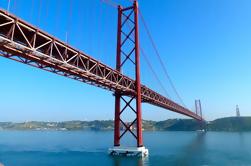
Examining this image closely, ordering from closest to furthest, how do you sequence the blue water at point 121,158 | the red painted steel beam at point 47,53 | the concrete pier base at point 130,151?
the red painted steel beam at point 47,53
the blue water at point 121,158
the concrete pier base at point 130,151

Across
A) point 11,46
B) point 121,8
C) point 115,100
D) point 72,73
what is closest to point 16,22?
point 11,46

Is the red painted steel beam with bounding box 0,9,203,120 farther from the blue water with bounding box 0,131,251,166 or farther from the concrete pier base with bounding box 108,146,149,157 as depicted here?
the blue water with bounding box 0,131,251,166

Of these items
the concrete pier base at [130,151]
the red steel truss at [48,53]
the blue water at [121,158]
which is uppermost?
the red steel truss at [48,53]

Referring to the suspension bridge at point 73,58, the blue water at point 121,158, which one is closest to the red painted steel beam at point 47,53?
the suspension bridge at point 73,58

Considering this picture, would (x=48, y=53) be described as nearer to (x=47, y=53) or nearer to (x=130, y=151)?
(x=47, y=53)

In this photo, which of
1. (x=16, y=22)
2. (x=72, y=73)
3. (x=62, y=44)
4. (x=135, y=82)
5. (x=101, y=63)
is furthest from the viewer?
(x=135, y=82)

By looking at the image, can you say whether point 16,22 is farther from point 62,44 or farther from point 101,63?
point 101,63

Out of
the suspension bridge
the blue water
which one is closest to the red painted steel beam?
the suspension bridge

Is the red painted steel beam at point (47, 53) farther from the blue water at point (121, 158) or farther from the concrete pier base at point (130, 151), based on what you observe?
the blue water at point (121, 158)
